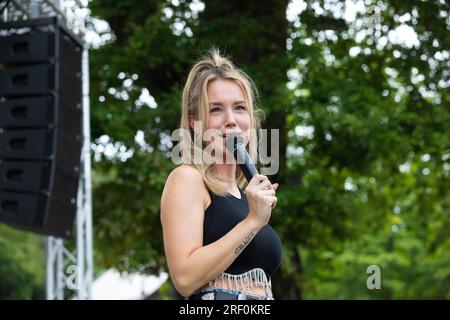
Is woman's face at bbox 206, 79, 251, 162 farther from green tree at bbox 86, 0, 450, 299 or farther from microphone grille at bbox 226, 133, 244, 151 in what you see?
green tree at bbox 86, 0, 450, 299

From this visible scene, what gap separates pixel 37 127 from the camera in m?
7.65

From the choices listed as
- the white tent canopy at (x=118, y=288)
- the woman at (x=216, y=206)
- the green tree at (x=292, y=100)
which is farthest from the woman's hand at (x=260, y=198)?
the white tent canopy at (x=118, y=288)

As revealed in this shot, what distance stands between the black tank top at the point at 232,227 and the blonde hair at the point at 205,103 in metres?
0.04

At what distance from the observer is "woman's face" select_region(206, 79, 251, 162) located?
2.25 m

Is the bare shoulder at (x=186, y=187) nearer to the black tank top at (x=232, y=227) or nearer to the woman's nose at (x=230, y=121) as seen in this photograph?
the black tank top at (x=232, y=227)

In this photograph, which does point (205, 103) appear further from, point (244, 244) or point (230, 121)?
point (244, 244)

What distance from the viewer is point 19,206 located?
7.38 m

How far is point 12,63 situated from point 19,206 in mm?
1337

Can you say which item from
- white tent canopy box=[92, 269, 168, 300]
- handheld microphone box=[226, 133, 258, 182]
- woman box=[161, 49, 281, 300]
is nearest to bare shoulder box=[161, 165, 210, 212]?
woman box=[161, 49, 281, 300]

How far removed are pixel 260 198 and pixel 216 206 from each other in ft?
0.72

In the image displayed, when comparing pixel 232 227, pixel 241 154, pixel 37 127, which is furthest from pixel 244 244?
pixel 37 127

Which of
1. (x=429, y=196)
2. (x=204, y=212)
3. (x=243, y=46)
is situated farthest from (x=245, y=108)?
(x=429, y=196)

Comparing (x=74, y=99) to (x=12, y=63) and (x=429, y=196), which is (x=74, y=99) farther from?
(x=429, y=196)

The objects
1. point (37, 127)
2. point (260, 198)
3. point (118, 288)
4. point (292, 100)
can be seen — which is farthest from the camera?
point (118, 288)
